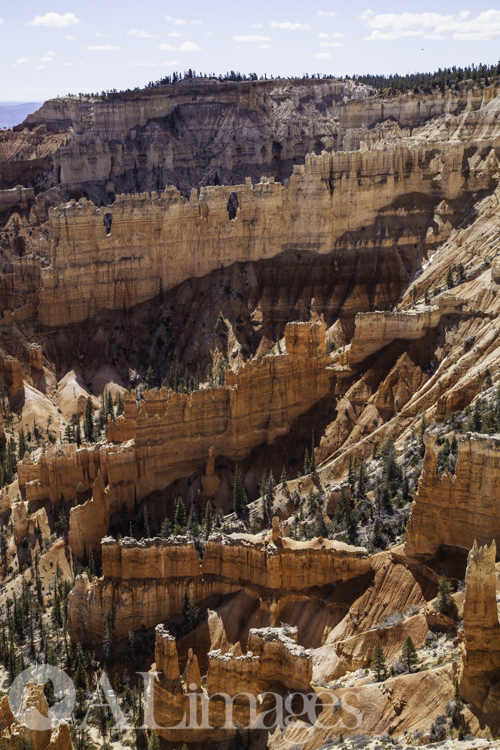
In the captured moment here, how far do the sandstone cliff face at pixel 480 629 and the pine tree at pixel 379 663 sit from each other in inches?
170

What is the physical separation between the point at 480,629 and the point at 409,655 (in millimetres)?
3845

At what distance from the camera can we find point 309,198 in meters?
89.1

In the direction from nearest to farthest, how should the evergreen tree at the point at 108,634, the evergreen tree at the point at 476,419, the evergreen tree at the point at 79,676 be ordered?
the evergreen tree at the point at 79,676, the evergreen tree at the point at 476,419, the evergreen tree at the point at 108,634

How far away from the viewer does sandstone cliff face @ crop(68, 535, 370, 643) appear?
45375 mm

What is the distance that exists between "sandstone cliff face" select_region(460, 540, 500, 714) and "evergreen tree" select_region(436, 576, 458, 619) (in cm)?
412

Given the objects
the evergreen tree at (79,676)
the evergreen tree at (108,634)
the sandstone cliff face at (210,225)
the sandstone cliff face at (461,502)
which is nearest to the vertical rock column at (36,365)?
the sandstone cliff face at (210,225)

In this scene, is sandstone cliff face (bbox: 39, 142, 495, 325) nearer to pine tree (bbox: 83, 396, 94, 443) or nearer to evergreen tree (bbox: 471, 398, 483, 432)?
pine tree (bbox: 83, 396, 94, 443)

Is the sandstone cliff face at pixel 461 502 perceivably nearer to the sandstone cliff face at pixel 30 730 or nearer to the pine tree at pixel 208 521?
the pine tree at pixel 208 521

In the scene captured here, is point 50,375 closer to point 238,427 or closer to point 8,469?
point 8,469

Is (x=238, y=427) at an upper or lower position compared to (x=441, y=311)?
lower

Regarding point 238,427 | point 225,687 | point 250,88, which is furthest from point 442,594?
point 250,88

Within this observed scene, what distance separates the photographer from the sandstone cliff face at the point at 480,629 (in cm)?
3119

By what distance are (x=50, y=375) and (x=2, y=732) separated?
5372 cm

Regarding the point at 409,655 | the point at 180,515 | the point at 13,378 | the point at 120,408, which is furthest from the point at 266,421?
the point at 409,655
